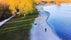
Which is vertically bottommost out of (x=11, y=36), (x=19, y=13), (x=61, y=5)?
(x=61, y=5)

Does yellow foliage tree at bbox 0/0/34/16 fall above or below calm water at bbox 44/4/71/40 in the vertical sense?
above

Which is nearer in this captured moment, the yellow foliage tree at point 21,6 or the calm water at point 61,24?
the calm water at point 61,24

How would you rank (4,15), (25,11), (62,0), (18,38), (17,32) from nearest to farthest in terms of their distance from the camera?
(18,38) < (17,32) < (4,15) < (25,11) < (62,0)

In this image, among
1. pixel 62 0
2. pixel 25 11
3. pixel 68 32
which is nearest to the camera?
pixel 68 32

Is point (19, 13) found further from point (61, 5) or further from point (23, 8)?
point (61, 5)

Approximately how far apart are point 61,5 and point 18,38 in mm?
32743

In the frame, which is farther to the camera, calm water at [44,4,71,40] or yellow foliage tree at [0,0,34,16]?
yellow foliage tree at [0,0,34,16]

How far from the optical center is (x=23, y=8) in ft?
93.1

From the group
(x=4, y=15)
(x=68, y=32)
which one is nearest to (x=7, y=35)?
(x=68, y=32)

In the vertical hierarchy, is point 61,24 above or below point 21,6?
below

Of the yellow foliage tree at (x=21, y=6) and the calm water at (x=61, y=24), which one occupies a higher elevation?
the yellow foliage tree at (x=21, y=6)

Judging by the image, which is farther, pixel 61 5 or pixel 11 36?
pixel 61 5

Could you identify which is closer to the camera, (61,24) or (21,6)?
(61,24)

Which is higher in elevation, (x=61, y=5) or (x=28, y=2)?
(x=28, y=2)
